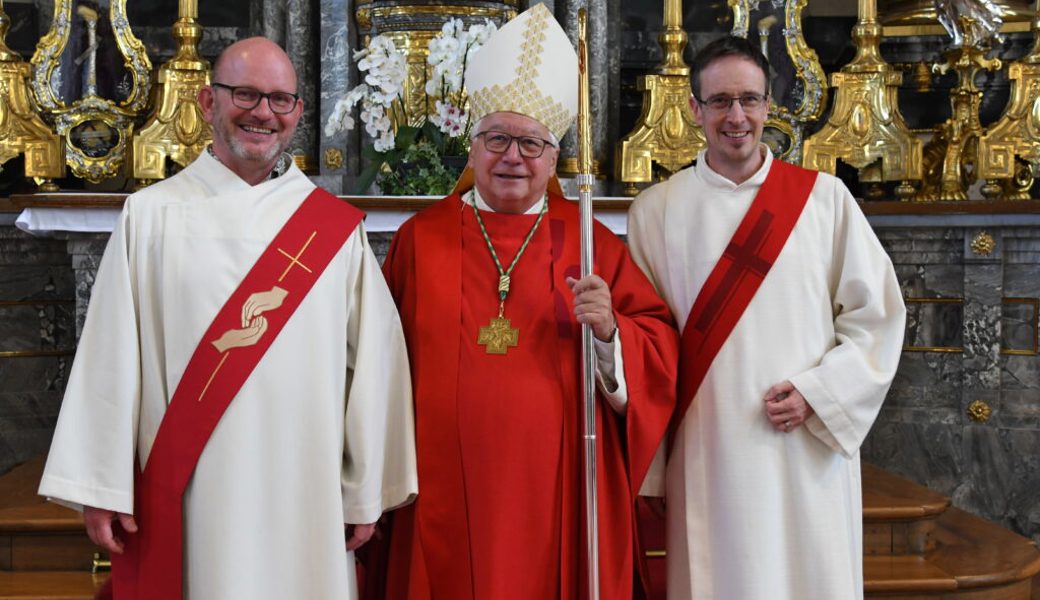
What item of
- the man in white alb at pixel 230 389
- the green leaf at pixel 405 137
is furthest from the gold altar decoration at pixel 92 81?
the man in white alb at pixel 230 389

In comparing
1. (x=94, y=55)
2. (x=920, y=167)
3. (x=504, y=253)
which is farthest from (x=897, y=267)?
(x=94, y=55)

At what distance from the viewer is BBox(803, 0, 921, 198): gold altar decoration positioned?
583 cm

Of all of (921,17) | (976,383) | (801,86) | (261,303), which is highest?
(921,17)

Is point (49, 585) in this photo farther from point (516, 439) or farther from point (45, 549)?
point (516, 439)

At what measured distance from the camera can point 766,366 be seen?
3.38 m

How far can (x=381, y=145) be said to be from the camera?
5000 mm

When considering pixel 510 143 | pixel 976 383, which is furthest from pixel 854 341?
pixel 976 383

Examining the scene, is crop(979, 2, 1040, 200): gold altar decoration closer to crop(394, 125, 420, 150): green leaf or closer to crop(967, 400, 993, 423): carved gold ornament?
crop(967, 400, 993, 423): carved gold ornament

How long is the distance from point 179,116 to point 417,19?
3.42 ft

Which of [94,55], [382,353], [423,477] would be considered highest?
[94,55]

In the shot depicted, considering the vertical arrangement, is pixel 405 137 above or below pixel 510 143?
above

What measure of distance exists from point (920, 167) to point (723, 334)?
272cm

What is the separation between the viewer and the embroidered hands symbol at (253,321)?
10.2 feet

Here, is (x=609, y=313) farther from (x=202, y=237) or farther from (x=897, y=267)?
(x=897, y=267)
